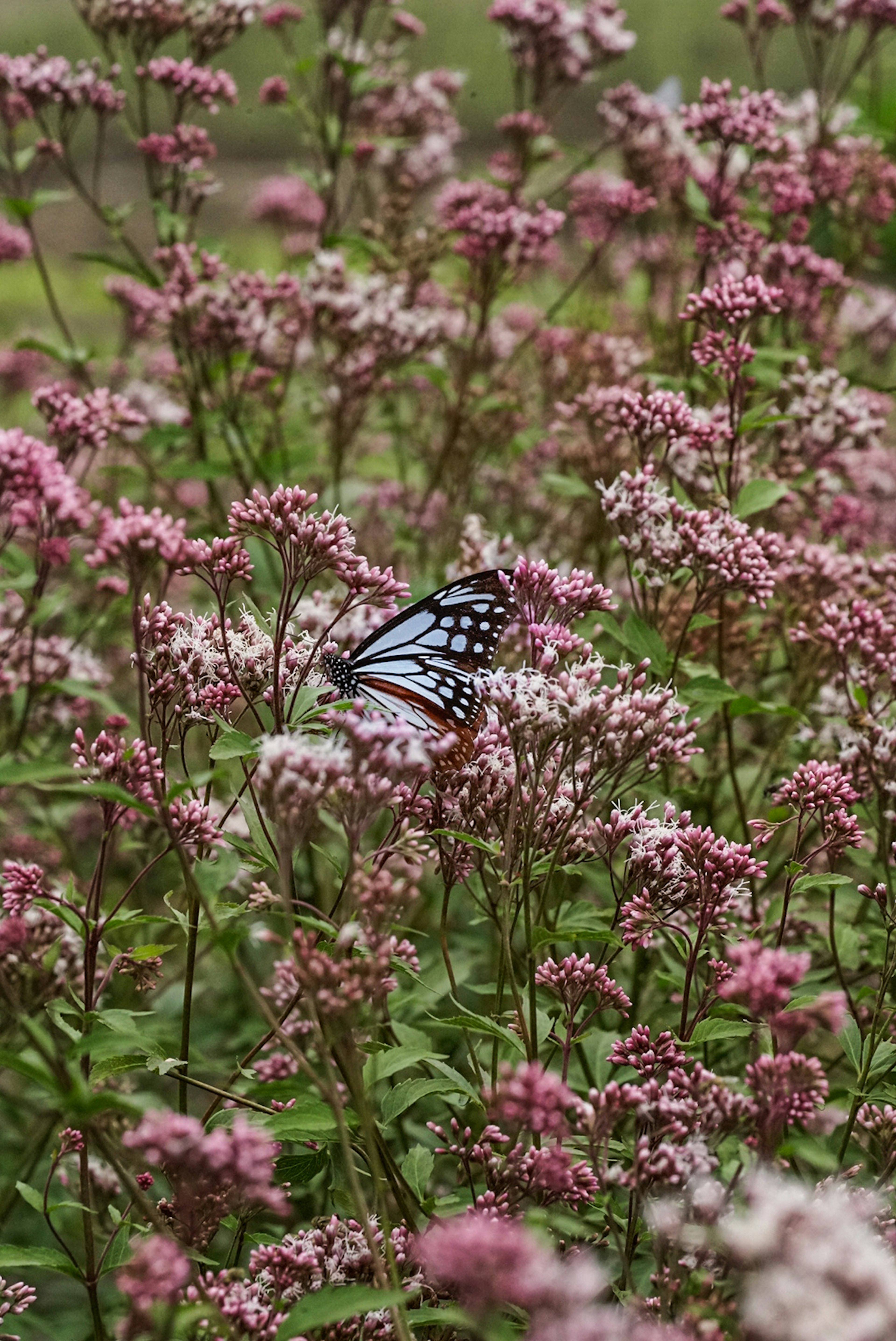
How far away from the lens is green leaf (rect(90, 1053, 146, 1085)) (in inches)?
95.3

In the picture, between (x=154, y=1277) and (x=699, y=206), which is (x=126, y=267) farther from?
(x=154, y=1277)

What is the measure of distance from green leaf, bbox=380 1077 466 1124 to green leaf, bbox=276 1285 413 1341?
487mm

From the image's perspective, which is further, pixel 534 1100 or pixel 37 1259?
pixel 37 1259

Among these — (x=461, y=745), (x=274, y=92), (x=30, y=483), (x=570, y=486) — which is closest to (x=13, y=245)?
(x=274, y=92)

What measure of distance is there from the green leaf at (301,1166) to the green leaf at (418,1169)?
0.18 metres

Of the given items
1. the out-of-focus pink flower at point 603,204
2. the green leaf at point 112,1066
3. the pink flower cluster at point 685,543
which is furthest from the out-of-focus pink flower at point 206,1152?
the out-of-focus pink flower at point 603,204

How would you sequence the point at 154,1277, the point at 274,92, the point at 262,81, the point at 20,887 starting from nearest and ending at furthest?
the point at 154,1277
the point at 20,887
the point at 274,92
the point at 262,81

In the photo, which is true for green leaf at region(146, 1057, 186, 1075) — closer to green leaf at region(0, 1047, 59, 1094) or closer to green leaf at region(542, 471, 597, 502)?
green leaf at region(0, 1047, 59, 1094)

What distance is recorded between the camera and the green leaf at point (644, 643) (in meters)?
3.05

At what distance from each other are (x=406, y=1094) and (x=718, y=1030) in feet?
2.16

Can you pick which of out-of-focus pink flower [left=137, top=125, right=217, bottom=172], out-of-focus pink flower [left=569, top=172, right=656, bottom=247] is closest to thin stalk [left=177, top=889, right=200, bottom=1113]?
out-of-focus pink flower [left=137, top=125, right=217, bottom=172]

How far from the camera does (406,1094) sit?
2434 millimetres

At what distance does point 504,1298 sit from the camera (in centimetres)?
178

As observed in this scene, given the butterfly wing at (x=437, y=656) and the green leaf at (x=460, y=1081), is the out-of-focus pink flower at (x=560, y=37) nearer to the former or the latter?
the butterfly wing at (x=437, y=656)
